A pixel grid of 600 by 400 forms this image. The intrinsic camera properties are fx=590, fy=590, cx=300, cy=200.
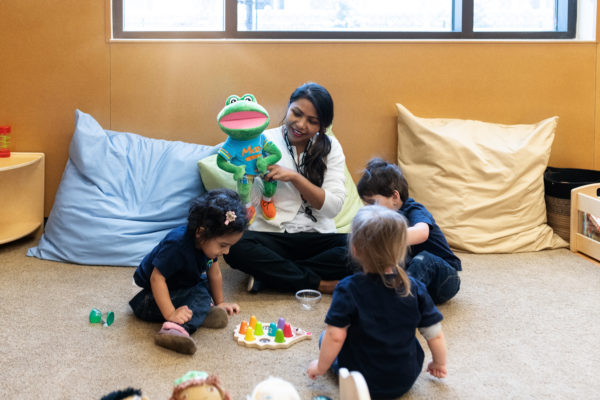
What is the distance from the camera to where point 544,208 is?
277 centimetres

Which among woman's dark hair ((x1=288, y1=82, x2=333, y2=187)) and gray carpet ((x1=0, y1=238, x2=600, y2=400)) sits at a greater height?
woman's dark hair ((x1=288, y1=82, x2=333, y2=187))

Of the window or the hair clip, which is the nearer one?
the hair clip

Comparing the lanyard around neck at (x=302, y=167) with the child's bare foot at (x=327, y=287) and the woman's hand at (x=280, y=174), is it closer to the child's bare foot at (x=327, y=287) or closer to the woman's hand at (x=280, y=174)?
the woman's hand at (x=280, y=174)

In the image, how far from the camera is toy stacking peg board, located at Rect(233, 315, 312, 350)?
1611mm

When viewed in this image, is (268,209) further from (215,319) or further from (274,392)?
(274,392)

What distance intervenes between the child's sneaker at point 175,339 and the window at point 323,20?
174cm

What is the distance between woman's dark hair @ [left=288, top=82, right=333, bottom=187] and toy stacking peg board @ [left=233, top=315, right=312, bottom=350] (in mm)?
641

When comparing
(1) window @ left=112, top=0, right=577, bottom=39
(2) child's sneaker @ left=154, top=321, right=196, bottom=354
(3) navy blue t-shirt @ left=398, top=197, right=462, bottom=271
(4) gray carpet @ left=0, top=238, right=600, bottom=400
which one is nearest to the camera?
(4) gray carpet @ left=0, top=238, right=600, bottom=400

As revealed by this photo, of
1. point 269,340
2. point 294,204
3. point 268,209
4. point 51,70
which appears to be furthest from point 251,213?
point 51,70

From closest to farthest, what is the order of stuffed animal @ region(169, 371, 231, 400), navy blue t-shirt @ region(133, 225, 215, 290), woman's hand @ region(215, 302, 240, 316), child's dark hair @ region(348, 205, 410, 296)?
stuffed animal @ region(169, 371, 231, 400)
child's dark hair @ region(348, 205, 410, 296)
navy blue t-shirt @ region(133, 225, 215, 290)
woman's hand @ region(215, 302, 240, 316)

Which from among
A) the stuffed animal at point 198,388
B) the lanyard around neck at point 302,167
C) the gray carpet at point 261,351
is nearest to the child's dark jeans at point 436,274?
the gray carpet at point 261,351

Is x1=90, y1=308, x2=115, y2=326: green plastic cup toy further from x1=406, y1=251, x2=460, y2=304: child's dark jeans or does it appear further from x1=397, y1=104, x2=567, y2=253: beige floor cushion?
x1=397, y1=104, x2=567, y2=253: beige floor cushion

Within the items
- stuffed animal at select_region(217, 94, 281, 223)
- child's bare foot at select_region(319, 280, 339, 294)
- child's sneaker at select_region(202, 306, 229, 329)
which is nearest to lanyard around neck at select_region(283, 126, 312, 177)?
stuffed animal at select_region(217, 94, 281, 223)

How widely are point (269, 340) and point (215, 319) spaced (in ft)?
0.67
